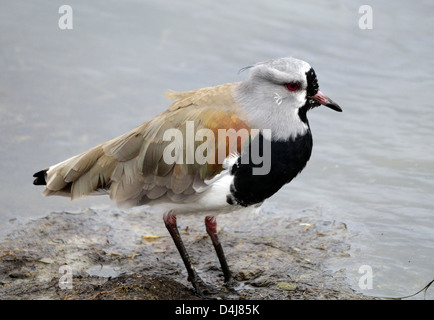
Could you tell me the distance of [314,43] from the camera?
10203mm

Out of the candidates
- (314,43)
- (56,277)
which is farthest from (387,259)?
(314,43)

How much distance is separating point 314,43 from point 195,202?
5.92m

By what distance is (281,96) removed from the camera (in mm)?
5012

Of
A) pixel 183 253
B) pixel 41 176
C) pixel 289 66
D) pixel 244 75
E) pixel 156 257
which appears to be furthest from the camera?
pixel 244 75

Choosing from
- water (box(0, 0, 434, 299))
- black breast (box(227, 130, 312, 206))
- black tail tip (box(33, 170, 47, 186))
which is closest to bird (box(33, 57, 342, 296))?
black breast (box(227, 130, 312, 206))

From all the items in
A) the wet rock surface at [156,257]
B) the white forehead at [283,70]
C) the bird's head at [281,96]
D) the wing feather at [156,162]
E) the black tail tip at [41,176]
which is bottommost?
the wet rock surface at [156,257]

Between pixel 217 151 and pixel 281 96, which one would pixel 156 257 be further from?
pixel 281 96

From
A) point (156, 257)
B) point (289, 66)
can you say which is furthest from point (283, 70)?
point (156, 257)

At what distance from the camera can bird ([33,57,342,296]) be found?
4863 millimetres

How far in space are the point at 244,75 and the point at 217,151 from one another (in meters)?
4.93

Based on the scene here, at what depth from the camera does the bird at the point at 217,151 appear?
4.86 metres

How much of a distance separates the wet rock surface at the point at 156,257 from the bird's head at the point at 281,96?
1.14 m

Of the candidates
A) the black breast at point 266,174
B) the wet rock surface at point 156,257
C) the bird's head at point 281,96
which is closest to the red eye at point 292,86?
the bird's head at point 281,96

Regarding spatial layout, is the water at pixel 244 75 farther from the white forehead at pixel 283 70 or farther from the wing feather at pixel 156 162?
the white forehead at pixel 283 70
